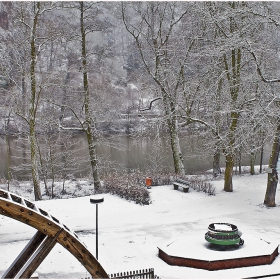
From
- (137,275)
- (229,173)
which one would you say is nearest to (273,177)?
(229,173)

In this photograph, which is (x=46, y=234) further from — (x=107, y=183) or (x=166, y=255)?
(x=107, y=183)

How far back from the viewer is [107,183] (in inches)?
687

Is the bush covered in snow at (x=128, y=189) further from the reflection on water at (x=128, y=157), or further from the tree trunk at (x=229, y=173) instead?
the reflection on water at (x=128, y=157)

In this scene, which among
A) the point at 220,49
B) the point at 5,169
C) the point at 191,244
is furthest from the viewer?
the point at 5,169

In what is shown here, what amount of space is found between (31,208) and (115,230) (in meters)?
7.29

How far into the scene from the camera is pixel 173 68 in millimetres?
20828

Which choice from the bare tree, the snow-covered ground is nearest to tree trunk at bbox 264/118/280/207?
the snow-covered ground

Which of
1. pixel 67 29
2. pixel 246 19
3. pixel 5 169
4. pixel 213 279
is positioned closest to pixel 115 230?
pixel 213 279

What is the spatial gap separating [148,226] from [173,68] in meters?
11.2

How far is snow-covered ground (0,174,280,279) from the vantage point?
895 centimetres

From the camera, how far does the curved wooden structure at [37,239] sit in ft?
15.3

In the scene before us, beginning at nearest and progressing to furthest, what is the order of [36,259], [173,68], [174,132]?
1. [36,259]
2. [174,132]
3. [173,68]

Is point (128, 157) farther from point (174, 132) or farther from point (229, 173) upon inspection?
point (229, 173)

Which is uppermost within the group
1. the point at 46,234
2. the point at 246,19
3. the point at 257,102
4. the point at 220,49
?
the point at 246,19
